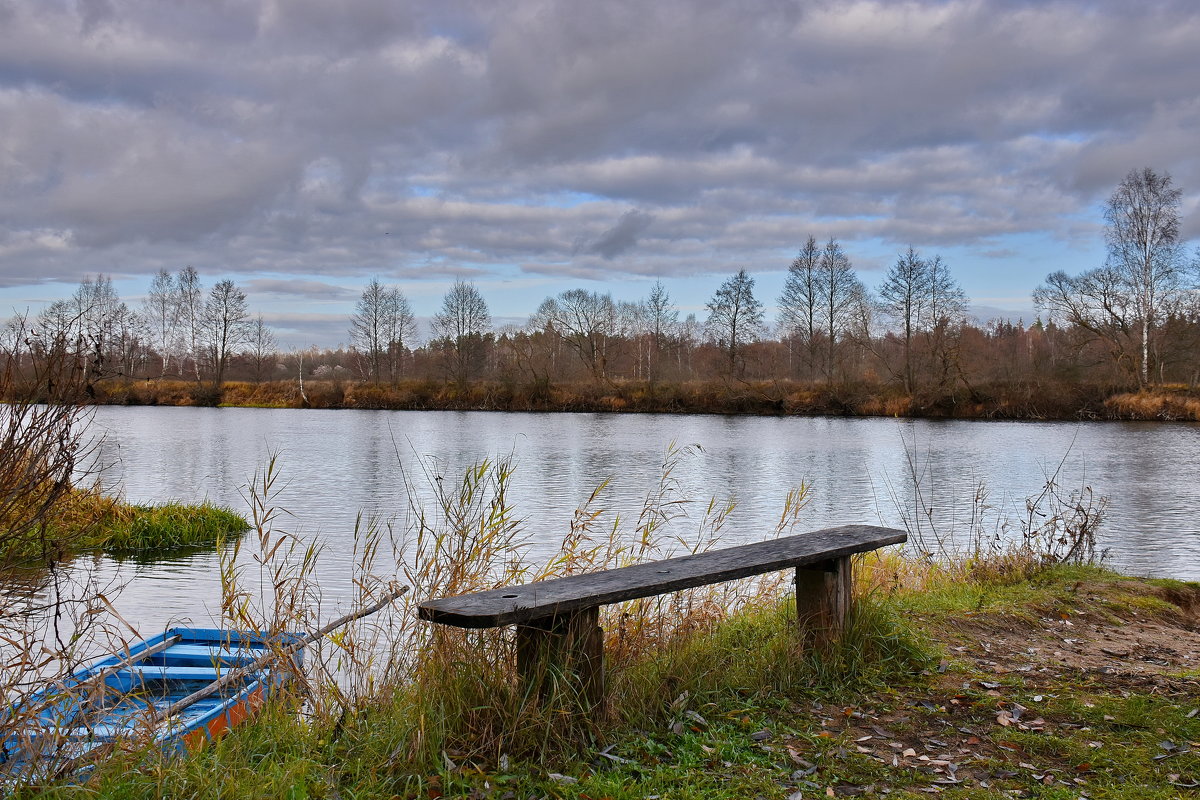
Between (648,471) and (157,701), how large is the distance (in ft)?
62.1

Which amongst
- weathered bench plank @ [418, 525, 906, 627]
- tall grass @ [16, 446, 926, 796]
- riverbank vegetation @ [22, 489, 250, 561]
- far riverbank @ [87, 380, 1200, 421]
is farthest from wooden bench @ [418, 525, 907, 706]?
far riverbank @ [87, 380, 1200, 421]

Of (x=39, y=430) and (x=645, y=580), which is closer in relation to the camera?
(x=645, y=580)

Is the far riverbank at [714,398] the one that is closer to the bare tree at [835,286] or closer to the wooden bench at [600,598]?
the bare tree at [835,286]

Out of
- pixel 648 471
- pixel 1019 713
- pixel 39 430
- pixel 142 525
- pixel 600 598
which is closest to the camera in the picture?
pixel 600 598

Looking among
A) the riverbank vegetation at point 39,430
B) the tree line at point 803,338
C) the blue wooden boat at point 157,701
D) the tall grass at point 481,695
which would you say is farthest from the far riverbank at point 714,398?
the tall grass at point 481,695

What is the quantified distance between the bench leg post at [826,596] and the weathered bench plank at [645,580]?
17mm

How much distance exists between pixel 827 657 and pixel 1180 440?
34435 mm

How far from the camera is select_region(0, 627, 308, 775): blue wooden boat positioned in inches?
146

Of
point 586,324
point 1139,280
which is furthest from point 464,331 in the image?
point 1139,280

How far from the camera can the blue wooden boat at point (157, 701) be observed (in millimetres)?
3711

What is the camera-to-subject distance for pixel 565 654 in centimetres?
392

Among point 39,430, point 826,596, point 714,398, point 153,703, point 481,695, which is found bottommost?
point 153,703

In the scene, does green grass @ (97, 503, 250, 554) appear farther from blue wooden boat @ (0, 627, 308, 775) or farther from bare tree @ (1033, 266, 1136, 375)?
bare tree @ (1033, 266, 1136, 375)

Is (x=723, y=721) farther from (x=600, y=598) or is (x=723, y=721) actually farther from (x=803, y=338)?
(x=803, y=338)
